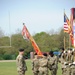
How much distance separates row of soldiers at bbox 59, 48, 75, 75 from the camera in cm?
2073

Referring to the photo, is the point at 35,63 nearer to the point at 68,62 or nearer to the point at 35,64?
the point at 35,64

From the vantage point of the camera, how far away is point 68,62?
2148 cm

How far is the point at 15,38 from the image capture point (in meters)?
76.0

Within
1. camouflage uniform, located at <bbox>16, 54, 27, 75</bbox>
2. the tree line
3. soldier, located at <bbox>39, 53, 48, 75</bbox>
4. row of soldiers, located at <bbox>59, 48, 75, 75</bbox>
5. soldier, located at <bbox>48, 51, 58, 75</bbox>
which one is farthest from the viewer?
the tree line

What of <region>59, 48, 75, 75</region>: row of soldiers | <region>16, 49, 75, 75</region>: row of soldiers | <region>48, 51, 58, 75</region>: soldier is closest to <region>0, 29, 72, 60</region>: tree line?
<region>59, 48, 75, 75</region>: row of soldiers

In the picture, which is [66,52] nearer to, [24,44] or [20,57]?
[20,57]

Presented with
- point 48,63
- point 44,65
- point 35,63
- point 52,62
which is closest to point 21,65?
point 44,65

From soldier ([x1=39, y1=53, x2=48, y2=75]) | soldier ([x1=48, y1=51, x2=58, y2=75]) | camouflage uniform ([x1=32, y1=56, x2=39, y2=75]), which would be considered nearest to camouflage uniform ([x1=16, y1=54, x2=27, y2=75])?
soldier ([x1=39, y1=53, x2=48, y2=75])

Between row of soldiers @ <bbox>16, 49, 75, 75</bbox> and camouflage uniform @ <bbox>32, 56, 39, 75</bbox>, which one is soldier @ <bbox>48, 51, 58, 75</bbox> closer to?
row of soldiers @ <bbox>16, 49, 75, 75</bbox>

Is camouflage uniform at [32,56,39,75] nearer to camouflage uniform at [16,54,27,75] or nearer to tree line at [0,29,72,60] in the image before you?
camouflage uniform at [16,54,27,75]

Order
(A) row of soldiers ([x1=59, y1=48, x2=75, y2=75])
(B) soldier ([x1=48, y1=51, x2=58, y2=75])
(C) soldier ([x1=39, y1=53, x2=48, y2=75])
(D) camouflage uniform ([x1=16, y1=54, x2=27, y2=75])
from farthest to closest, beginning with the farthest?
(B) soldier ([x1=48, y1=51, x2=58, y2=75]), (A) row of soldiers ([x1=59, y1=48, x2=75, y2=75]), (D) camouflage uniform ([x1=16, y1=54, x2=27, y2=75]), (C) soldier ([x1=39, y1=53, x2=48, y2=75])

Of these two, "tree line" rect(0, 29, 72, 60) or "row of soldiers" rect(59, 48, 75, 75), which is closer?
"row of soldiers" rect(59, 48, 75, 75)

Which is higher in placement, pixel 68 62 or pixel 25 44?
pixel 25 44

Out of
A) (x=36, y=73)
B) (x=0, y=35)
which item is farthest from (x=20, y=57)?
(x=0, y=35)
